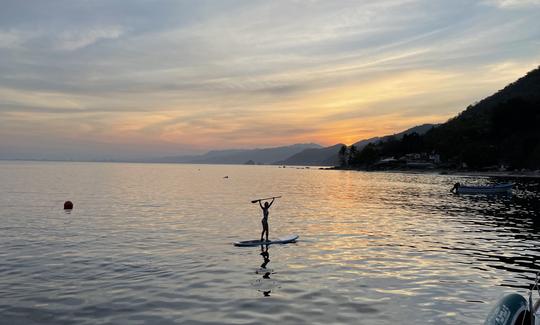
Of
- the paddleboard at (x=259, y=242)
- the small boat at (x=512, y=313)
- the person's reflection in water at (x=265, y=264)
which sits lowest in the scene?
the person's reflection in water at (x=265, y=264)

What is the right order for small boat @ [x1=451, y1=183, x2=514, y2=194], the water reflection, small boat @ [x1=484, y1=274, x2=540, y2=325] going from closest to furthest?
small boat @ [x1=484, y1=274, x2=540, y2=325] → the water reflection → small boat @ [x1=451, y1=183, x2=514, y2=194]

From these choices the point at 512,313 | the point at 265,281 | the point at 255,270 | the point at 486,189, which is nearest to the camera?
the point at 512,313

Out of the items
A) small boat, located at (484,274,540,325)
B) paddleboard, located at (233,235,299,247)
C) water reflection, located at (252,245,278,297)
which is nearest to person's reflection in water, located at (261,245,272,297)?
water reflection, located at (252,245,278,297)

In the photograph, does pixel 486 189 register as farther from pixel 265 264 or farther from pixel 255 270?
pixel 255 270

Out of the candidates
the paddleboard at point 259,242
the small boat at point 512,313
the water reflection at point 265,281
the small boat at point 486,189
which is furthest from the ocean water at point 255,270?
the small boat at point 486,189

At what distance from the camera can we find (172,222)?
42750 mm

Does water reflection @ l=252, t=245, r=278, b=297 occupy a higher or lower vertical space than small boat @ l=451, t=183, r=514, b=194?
lower

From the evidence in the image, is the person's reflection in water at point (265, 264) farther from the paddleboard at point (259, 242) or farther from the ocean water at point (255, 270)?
the paddleboard at point (259, 242)

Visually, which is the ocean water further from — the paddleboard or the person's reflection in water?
the paddleboard

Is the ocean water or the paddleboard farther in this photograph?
the paddleboard

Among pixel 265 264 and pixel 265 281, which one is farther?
pixel 265 264

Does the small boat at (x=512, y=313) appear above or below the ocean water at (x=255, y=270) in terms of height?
above

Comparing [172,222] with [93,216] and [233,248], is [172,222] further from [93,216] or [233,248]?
[233,248]

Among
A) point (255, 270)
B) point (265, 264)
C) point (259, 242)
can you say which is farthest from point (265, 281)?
point (259, 242)
